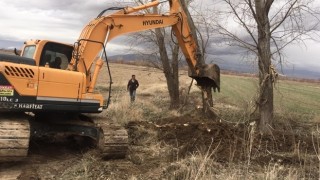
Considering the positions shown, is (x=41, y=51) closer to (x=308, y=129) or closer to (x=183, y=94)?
(x=308, y=129)

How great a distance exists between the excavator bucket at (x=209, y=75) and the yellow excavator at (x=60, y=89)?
209 cm

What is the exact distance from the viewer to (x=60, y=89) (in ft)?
29.2

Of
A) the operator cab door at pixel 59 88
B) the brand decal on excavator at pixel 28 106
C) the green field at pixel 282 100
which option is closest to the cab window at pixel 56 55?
the operator cab door at pixel 59 88

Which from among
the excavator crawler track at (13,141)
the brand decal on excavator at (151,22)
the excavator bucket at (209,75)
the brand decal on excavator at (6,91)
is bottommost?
the excavator crawler track at (13,141)

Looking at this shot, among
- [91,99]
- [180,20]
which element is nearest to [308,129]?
[180,20]

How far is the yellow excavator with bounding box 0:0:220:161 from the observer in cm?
828

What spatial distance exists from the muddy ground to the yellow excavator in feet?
1.48

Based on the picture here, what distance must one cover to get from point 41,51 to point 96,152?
8.48ft

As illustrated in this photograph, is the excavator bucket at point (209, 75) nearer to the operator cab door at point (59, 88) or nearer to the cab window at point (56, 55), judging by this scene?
the cab window at point (56, 55)

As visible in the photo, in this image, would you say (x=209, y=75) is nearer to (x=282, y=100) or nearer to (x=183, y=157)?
(x=183, y=157)

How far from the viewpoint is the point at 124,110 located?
55.0ft

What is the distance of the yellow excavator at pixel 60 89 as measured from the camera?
828cm

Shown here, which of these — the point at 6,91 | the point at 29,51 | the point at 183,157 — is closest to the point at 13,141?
the point at 6,91

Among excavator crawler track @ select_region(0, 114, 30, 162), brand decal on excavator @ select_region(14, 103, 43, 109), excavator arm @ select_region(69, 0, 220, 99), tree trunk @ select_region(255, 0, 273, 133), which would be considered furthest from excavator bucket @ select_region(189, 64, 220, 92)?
excavator crawler track @ select_region(0, 114, 30, 162)
